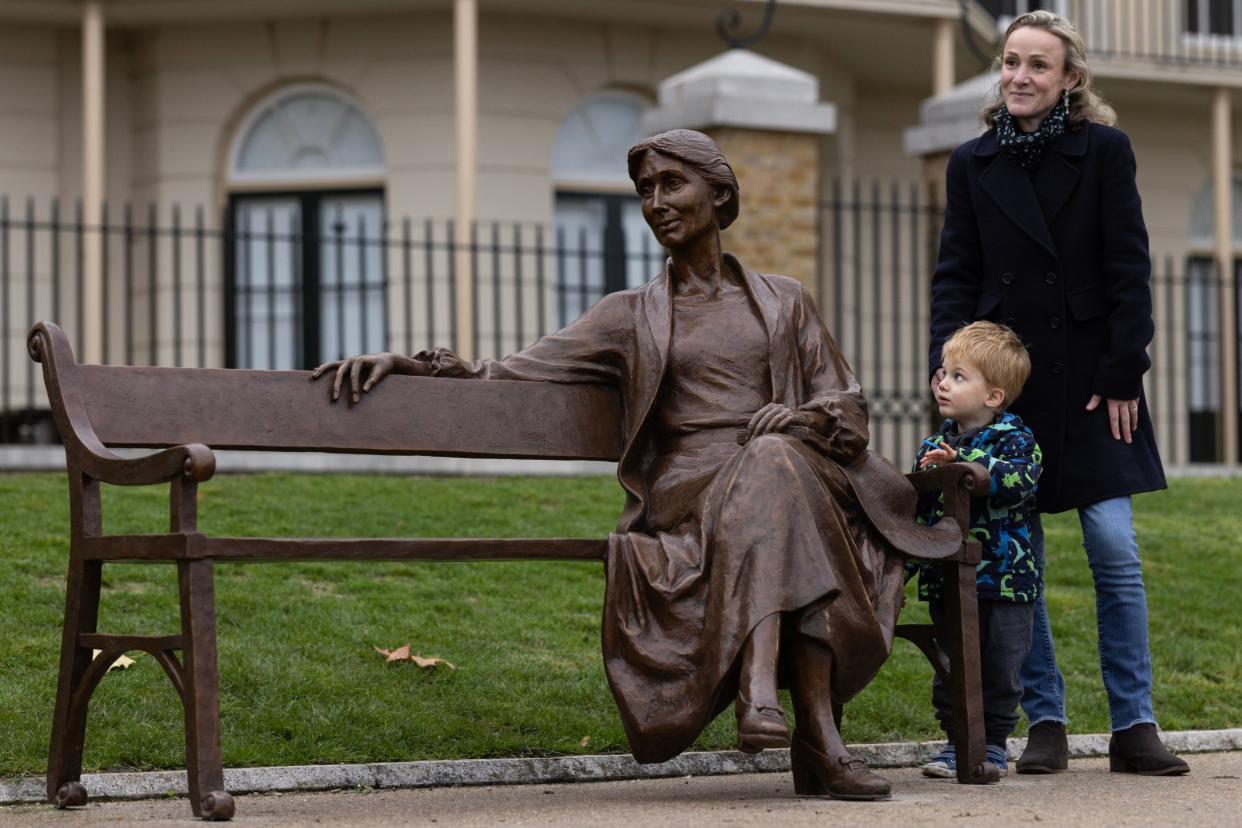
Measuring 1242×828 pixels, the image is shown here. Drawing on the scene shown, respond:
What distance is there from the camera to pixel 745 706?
16.3 ft

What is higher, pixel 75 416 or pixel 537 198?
pixel 537 198

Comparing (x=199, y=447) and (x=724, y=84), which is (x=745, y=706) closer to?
(x=199, y=447)

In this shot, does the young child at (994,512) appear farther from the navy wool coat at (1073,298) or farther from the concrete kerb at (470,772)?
the concrete kerb at (470,772)

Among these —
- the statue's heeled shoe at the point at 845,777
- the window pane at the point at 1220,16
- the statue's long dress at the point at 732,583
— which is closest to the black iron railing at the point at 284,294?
the window pane at the point at 1220,16

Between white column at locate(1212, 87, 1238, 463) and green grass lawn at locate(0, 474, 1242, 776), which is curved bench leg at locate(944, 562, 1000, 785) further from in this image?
white column at locate(1212, 87, 1238, 463)

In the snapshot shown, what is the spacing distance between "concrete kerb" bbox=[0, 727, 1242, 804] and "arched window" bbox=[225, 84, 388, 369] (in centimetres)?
1129

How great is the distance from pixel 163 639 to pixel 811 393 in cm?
196

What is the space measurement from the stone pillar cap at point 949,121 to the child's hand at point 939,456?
26.8 feet

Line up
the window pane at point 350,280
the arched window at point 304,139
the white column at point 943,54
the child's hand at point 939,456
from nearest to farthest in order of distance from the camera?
the child's hand at point 939,456, the white column at point 943,54, the window pane at point 350,280, the arched window at point 304,139

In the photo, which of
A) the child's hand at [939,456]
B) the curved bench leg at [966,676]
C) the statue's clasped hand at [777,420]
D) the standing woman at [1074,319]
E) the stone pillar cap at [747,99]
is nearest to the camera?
the statue's clasped hand at [777,420]

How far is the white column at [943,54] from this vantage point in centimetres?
1694

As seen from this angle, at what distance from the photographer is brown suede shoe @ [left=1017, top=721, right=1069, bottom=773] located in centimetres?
595

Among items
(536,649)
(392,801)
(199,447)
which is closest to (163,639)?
(199,447)

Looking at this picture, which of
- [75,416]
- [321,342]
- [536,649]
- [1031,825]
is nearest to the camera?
[1031,825]
